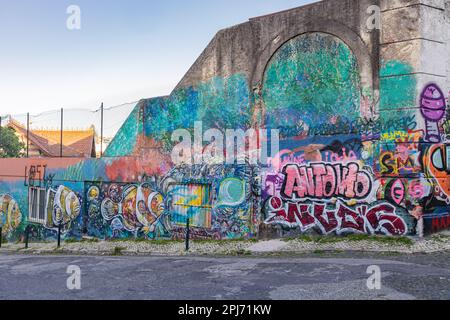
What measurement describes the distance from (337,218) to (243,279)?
3.88 meters

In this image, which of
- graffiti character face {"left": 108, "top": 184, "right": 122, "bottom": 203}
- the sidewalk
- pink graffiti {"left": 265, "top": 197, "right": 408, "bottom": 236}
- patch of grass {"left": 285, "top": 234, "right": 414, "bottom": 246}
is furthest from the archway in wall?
graffiti character face {"left": 108, "top": 184, "right": 122, "bottom": 203}

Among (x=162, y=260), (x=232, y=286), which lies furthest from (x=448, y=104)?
(x=162, y=260)

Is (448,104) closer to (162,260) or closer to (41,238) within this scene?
(162,260)

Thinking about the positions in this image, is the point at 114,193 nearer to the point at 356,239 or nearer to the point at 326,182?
the point at 326,182

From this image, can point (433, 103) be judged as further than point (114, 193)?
No

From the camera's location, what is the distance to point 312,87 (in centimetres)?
1262

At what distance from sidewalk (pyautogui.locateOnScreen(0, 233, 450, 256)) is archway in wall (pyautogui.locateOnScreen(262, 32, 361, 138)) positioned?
8.61 ft

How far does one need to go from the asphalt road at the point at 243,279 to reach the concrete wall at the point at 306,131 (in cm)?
184

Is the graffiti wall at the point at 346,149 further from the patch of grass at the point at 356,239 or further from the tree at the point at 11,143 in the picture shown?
the tree at the point at 11,143

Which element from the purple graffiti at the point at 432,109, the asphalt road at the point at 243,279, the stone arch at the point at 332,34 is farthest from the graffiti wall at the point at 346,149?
the asphalt road at the point at 243,279

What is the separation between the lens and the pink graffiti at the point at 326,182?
11.7 m

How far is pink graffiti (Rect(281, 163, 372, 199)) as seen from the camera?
11.7 meters

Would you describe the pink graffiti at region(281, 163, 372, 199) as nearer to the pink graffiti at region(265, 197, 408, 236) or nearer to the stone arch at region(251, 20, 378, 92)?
the pink graffiti at region(265, 197, 408, 236)

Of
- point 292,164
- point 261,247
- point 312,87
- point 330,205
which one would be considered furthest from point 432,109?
point 261,247
